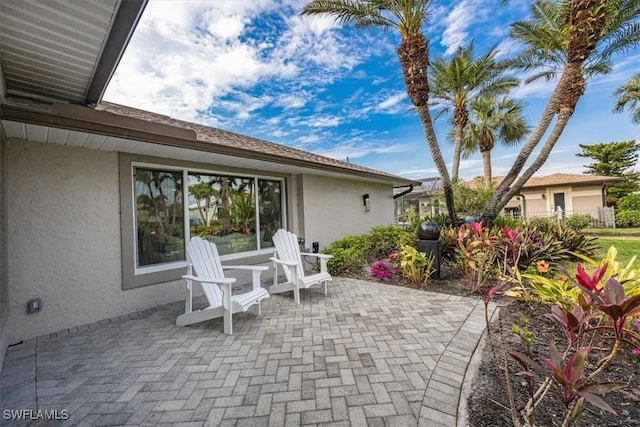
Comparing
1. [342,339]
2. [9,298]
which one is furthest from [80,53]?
[342,339]

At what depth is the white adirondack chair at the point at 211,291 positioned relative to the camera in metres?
3.33

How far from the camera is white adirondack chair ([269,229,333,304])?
4430mm

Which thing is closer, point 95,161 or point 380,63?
point 95,161

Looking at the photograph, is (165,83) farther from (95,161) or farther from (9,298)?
(9,298)

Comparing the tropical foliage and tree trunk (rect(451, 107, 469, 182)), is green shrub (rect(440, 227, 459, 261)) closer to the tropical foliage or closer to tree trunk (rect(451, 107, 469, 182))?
tree trunk (rect(451, 107, 469, 182))

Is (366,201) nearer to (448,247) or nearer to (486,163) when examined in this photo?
(448,247)

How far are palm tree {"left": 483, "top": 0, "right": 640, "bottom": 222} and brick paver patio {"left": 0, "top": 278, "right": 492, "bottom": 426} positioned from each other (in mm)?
5824

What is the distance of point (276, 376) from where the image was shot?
242 centimetres

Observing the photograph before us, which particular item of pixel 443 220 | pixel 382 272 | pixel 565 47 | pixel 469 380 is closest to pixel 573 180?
pixel 565 47

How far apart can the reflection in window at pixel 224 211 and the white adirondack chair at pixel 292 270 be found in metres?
1.29

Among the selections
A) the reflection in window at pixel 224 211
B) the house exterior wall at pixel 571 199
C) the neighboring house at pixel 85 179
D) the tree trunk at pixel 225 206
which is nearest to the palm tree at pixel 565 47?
the neighboring house at pixel 85 179

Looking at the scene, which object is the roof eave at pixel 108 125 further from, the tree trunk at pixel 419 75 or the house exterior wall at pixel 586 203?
the house exterior wall at pixel 586 203

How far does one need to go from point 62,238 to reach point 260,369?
3333 mm

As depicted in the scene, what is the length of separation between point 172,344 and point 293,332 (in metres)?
1.41
